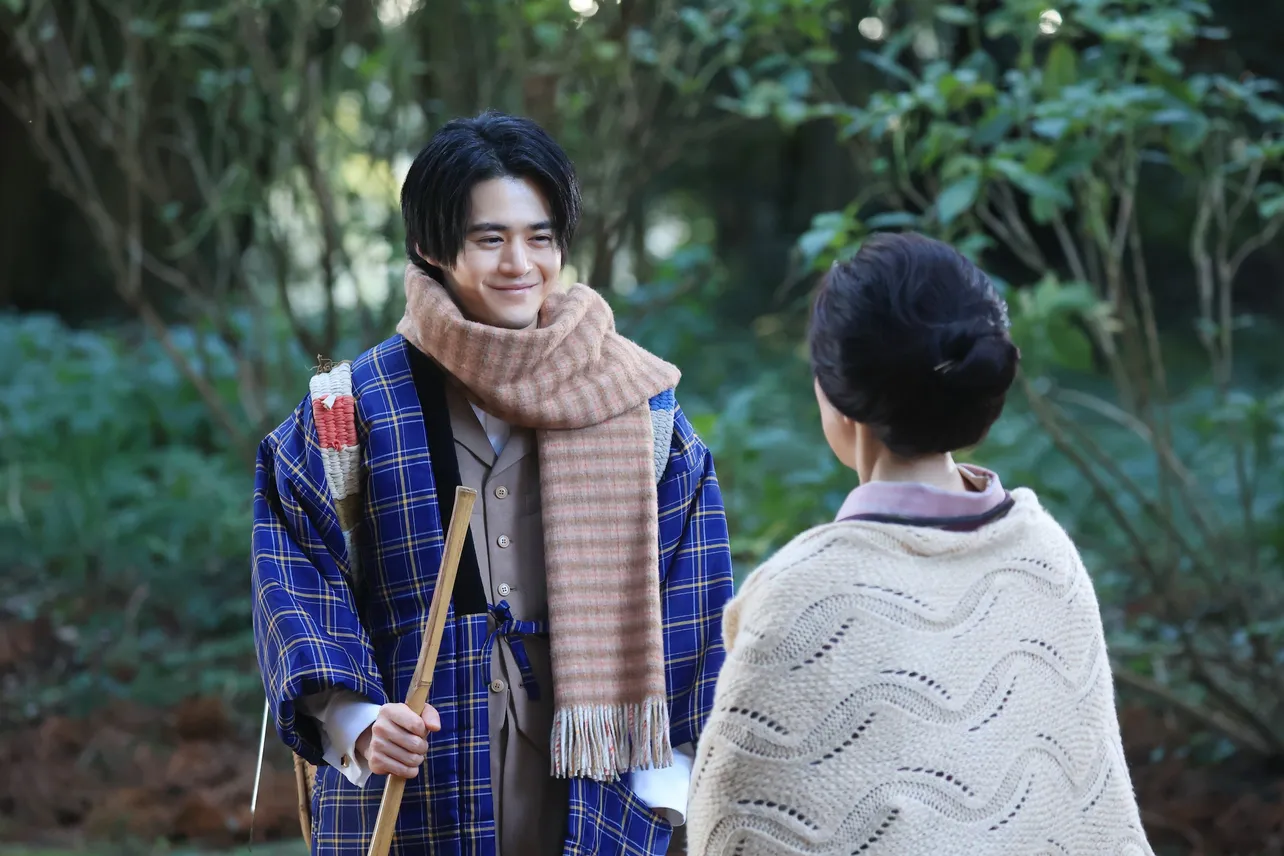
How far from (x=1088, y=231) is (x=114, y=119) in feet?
11.0

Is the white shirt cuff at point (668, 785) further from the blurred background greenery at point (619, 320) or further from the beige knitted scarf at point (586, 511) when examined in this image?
the blurred background greenery at point (619, 320)

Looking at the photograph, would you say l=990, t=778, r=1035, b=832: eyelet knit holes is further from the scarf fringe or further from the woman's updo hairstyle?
the scarf fringe

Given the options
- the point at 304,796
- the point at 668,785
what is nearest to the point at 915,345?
the point at 668,785

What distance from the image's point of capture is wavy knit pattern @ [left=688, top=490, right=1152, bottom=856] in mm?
1665

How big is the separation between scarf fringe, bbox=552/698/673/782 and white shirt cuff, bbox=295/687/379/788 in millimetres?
268

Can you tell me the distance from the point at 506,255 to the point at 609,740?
0.71m

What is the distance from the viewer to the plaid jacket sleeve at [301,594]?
6.87ft

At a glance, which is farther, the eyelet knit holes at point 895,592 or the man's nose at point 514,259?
the man's nose at point 514,259

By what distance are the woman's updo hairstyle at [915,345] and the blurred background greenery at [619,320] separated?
Result: 1857 millimetres

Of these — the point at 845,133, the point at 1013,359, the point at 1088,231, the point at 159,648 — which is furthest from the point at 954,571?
the point at 159,648

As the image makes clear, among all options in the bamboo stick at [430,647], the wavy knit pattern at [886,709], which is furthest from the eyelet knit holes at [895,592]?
the bamboo stick at [430,647]

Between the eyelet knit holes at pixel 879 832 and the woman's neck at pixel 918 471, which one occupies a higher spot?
the woman's neck at pixel 918 471

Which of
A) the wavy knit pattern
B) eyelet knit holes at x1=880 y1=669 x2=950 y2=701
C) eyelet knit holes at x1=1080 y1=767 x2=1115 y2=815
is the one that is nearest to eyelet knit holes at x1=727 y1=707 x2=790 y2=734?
the wavy knit pattern

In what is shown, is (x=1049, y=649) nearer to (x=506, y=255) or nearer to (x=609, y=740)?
(x=609, y=740)
